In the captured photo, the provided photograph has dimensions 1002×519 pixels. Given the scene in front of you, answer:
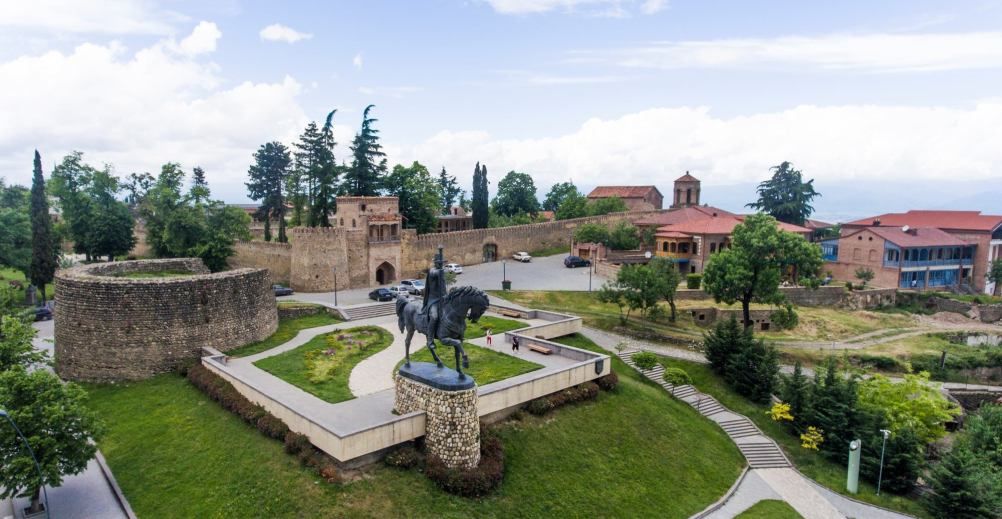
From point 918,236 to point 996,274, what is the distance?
27.1 ft

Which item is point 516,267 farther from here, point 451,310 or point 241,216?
point 451,310

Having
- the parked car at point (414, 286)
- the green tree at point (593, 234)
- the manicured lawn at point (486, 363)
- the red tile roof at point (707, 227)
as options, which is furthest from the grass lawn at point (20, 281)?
the red tile roof at point (707, 227)

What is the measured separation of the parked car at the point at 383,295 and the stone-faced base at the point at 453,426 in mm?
19627

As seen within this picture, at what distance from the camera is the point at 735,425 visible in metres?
26.4

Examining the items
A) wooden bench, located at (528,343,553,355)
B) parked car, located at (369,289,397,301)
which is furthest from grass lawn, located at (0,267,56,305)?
wooden bench, located at (528,343,553,355)

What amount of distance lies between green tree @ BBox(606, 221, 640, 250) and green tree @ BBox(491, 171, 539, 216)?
72.7ft

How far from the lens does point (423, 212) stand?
52.1 metres

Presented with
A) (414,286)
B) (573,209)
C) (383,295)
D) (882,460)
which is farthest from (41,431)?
(573,209)

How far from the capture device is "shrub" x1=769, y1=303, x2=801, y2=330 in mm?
37156

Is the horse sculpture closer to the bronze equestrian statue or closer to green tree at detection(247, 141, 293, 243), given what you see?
the bronze equestrian statue

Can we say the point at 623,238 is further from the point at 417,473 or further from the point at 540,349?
the point at 417,473

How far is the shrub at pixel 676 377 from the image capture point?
2734 centimetres

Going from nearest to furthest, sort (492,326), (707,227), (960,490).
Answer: (960,490) → (492,326) → (707,227)

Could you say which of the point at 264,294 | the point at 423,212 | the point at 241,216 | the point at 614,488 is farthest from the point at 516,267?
the point at 614,488
